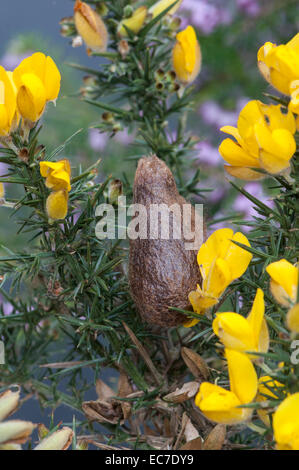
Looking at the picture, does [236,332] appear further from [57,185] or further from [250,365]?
[57,185]

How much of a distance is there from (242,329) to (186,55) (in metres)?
0.24

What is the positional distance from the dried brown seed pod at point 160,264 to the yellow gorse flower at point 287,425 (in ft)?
0.30

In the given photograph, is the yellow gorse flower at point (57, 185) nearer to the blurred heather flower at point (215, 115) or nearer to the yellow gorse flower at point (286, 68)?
the yellow gorse flower at point (286, 68)

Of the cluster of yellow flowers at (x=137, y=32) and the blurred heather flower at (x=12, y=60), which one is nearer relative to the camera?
the cluster of yellow flowers at (x=137, y=32)

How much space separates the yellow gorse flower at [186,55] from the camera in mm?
388

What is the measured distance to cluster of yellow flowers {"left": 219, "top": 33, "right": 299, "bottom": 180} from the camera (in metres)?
0.26

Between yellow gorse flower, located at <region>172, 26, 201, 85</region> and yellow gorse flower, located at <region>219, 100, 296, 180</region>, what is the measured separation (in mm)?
131

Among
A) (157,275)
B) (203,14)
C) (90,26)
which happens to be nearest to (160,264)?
(157,275)

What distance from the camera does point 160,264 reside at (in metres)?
0.29

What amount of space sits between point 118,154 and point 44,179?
1.63 feet

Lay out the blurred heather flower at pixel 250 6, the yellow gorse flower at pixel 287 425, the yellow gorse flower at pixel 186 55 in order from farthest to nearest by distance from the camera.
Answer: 1. the blurred heather flower at pixel 250 6
2. the yellow gorse flower at pixel 186 55
3. the yellow gorse flower at pixel 287 425

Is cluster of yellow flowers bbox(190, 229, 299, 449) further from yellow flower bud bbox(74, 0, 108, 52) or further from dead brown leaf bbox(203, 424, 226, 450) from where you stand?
yellow flower bud bbox(74, 0, 108, 52)

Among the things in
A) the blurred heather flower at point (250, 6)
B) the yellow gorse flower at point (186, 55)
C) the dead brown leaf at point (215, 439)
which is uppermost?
the blurred heather flower at point (250, 6)

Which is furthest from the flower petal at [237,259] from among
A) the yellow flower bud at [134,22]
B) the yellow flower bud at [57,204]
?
the yellow flower bud at [134,22]
